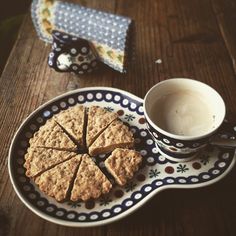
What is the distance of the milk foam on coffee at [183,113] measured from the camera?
884 millimetres

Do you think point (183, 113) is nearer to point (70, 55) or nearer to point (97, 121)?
point (97, 121)

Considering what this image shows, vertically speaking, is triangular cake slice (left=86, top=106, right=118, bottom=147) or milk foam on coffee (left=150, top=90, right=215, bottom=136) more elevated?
milk foam on coffee (left=150, top=90, right=215, bottom=136)

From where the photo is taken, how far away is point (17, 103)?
1.10 metres

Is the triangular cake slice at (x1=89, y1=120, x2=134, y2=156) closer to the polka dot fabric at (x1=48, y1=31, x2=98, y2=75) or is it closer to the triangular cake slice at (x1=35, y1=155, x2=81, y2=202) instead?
the triangular cake slice at (x1=35, y1=155, x2=81, y2=202)

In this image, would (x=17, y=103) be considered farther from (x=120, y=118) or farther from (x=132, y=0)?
(x=132, y=0)

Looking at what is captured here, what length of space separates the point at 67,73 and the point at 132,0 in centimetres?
54

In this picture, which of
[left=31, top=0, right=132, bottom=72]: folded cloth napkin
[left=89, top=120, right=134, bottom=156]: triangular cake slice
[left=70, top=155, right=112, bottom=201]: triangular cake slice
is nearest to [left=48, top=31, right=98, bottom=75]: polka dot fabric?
[left=31, top=0, right=132, bottom=72]: folded cloth napkin

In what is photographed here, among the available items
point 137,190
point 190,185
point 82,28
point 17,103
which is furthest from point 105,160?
point 82,28

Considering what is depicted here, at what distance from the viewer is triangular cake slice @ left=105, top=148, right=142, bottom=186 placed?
0.83 metres

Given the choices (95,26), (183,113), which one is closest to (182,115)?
(183,113)

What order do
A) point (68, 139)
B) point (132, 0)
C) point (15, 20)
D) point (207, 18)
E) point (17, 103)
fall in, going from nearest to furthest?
point (68, 139)
point (17, 103)
point (207, 18)
point (132, 0)
point (15, 20)

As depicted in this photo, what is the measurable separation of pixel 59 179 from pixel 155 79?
52 centimetres

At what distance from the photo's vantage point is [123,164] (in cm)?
86

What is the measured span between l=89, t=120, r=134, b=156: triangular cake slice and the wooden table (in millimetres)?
176
